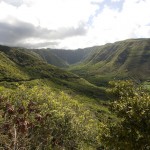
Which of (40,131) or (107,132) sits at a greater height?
(107,132)

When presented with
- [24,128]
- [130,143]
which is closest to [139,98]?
[130,143]

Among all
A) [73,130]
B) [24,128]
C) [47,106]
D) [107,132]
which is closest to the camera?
[24,128]

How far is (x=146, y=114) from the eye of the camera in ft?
82.6

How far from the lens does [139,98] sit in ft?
87.5

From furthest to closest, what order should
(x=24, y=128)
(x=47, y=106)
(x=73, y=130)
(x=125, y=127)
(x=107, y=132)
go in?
(x=47, y=106) → (x=73, y=130) → (x=107, y=132) → (x=125, y=127) → (x=24, y=128)

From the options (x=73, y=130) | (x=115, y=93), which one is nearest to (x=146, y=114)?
(x=115, y=93)

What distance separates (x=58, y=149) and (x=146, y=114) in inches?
633

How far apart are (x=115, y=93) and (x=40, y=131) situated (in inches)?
634

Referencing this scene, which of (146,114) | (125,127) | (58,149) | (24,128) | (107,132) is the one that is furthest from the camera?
(58,149)

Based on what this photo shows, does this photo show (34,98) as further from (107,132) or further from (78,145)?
(107,132)

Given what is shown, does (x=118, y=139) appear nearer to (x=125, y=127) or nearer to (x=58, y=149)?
(x=125, y=127)

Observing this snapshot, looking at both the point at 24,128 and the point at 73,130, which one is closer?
the point at 24,128

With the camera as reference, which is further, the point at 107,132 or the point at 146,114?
the point at 107,132

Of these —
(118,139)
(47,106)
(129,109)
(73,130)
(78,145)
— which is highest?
(129,109)
